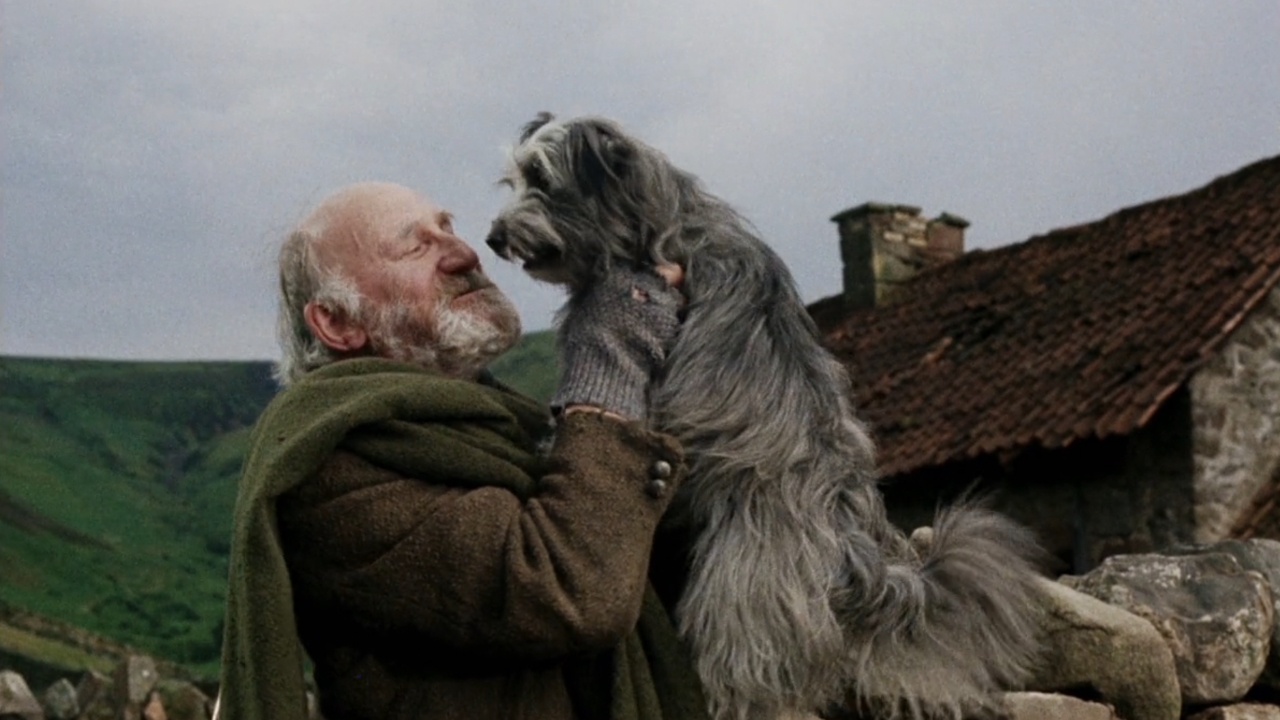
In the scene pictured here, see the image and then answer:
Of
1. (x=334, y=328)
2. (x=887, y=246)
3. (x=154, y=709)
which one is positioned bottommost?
(x=154, y=709)

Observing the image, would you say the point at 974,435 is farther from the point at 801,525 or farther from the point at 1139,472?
the point at 801,525

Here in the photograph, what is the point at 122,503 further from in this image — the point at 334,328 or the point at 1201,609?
the point at 1201,609

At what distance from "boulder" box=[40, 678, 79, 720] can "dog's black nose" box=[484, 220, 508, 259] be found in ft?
22.4

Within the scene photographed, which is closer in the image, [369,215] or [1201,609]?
[369,215]

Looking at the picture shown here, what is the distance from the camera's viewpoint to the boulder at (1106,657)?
9.70ft

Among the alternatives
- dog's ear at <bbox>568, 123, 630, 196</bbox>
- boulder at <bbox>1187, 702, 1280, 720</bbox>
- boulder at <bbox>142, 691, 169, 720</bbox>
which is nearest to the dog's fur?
dog's ear at <bbox>568, 123, 630, 196</bbox>

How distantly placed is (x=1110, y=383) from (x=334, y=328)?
33.9 feet

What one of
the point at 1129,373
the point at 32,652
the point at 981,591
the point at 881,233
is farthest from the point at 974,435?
the point at 981,591

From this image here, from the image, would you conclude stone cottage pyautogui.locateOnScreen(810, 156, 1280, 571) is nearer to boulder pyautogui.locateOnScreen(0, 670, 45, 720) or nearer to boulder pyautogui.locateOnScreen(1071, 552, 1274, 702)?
boulder pyautogui.locateOnScreen(0, 670, 45, 720)

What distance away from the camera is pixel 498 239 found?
110 inches

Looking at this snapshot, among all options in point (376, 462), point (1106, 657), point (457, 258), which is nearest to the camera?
point (376, 462)

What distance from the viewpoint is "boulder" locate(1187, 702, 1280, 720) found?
11.1 feet

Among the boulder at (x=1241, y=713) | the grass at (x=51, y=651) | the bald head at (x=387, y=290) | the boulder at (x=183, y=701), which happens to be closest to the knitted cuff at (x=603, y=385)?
the bald head at (x=387, y=290)

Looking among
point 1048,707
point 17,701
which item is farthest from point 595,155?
point 17,701
